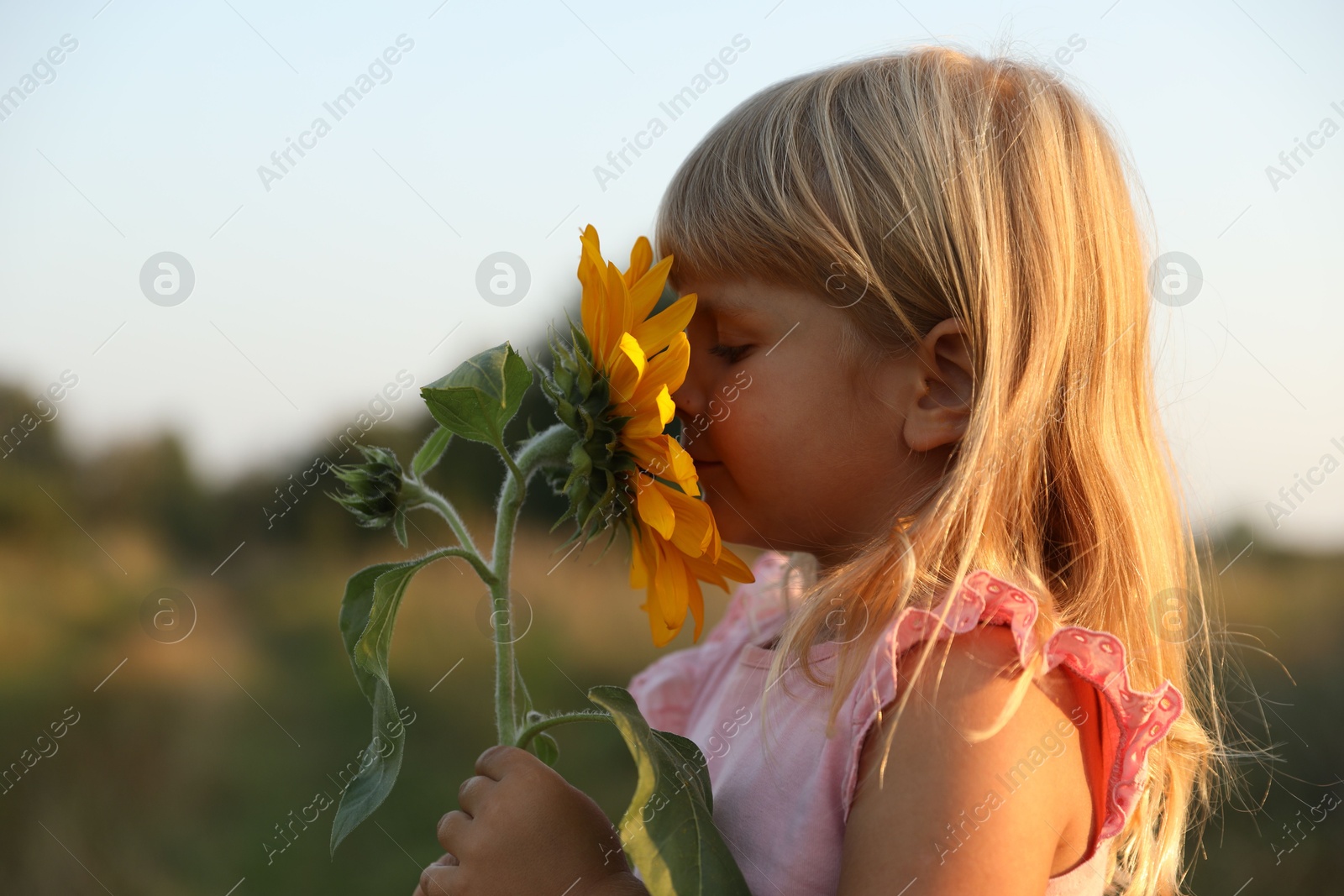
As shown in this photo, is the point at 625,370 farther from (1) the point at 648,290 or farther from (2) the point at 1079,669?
(2) the point at 1079,669

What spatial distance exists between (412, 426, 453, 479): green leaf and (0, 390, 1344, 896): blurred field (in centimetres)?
154

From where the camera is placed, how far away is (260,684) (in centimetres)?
304

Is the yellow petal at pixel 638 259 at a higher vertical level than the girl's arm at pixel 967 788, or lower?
higher

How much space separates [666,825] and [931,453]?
494mm

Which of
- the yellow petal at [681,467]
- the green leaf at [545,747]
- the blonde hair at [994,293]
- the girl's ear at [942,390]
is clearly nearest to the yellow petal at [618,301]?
the yellow petal at [681,467]

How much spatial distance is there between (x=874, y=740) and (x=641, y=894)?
0.26 meters

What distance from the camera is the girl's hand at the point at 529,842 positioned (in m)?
0.90

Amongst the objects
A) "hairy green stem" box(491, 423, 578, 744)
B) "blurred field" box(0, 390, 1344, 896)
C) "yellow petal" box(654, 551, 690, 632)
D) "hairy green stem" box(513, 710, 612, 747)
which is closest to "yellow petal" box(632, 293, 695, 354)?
"hairy green stem" box(491, 423, 578, 744)

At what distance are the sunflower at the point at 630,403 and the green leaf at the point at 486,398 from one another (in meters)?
0.07

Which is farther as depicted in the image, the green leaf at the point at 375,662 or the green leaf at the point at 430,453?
the green leaf at the point at 430,453

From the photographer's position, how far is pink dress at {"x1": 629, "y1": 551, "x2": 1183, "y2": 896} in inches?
34.2

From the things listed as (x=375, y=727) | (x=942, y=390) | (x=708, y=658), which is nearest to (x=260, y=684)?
(x=708, y=658)

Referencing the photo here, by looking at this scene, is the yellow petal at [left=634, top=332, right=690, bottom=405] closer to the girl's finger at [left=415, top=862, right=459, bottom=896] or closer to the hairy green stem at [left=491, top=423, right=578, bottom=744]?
the hairy green stem at [left=491, top=423, right=578, bottom=744]

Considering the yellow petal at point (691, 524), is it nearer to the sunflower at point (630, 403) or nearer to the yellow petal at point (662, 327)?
the sunflower at point (630, 403)
